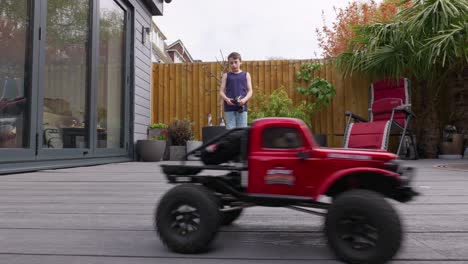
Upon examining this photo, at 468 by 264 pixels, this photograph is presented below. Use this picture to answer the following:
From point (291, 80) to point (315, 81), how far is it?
1.64 feet

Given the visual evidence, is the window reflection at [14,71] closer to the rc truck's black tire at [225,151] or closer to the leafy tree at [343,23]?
the rc truck's black tire at [225,151]

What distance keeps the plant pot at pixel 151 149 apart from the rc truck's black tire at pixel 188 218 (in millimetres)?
4899

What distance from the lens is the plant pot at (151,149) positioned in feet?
19.4

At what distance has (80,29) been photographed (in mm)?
4574

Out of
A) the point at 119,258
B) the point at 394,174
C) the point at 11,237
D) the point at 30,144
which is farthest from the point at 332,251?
the point at 30,144

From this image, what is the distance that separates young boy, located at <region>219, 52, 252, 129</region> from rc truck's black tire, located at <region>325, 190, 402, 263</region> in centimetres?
237

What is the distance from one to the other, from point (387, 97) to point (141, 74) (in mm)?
4094

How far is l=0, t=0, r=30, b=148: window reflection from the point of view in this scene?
3328 mm

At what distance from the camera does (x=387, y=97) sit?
6504 millimetres

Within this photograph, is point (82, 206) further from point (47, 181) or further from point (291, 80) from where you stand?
point (291, 80)

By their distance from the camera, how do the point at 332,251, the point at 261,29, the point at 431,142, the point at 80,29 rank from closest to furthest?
the point at 332,251
the point at 80,29
the point at 431,142
the point at 261,29

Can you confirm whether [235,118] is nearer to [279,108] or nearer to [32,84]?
[32,84]

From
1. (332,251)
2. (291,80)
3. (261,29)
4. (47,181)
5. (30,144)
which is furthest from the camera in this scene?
(261,29)

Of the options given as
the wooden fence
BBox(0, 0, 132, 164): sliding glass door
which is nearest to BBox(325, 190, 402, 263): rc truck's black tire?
BBox(0, 0, 132, 164): sliding glass door
